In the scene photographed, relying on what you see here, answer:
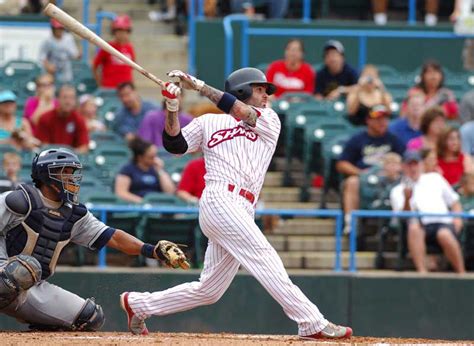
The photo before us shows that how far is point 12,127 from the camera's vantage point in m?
13.0

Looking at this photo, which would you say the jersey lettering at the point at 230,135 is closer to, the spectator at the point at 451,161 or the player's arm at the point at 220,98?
the player's arm at the point at 220,98

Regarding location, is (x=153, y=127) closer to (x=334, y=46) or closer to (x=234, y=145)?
(x=334, y=46)

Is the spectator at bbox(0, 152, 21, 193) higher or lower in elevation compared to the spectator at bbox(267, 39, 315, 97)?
lower

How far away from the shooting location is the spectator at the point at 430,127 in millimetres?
13055

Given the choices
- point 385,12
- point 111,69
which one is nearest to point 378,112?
point 111,69

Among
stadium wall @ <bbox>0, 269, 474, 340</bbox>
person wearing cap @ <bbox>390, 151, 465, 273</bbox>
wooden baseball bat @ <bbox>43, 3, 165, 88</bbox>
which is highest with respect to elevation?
wooden baseball bat @ <bbox>43, 3, 165, 88</bbox>

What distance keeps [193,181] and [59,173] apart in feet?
11.9

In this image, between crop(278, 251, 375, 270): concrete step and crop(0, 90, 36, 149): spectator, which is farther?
crop(0, 90, 36, 149): spectator

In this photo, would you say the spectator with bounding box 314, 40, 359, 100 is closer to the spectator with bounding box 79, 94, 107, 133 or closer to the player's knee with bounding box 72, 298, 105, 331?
the spectator with bounding box 79, 94, 107, 133

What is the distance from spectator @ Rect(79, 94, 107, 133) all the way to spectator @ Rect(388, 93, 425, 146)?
8.76 feet

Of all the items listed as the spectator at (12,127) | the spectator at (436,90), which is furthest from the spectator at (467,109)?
the spectator at (12,127)

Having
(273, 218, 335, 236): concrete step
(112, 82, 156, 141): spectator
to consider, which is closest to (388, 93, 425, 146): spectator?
(273, 218, 335, 236): concrete step

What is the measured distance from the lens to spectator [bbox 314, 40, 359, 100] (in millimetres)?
14578

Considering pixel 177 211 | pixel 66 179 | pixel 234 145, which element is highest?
pixel 234 145
